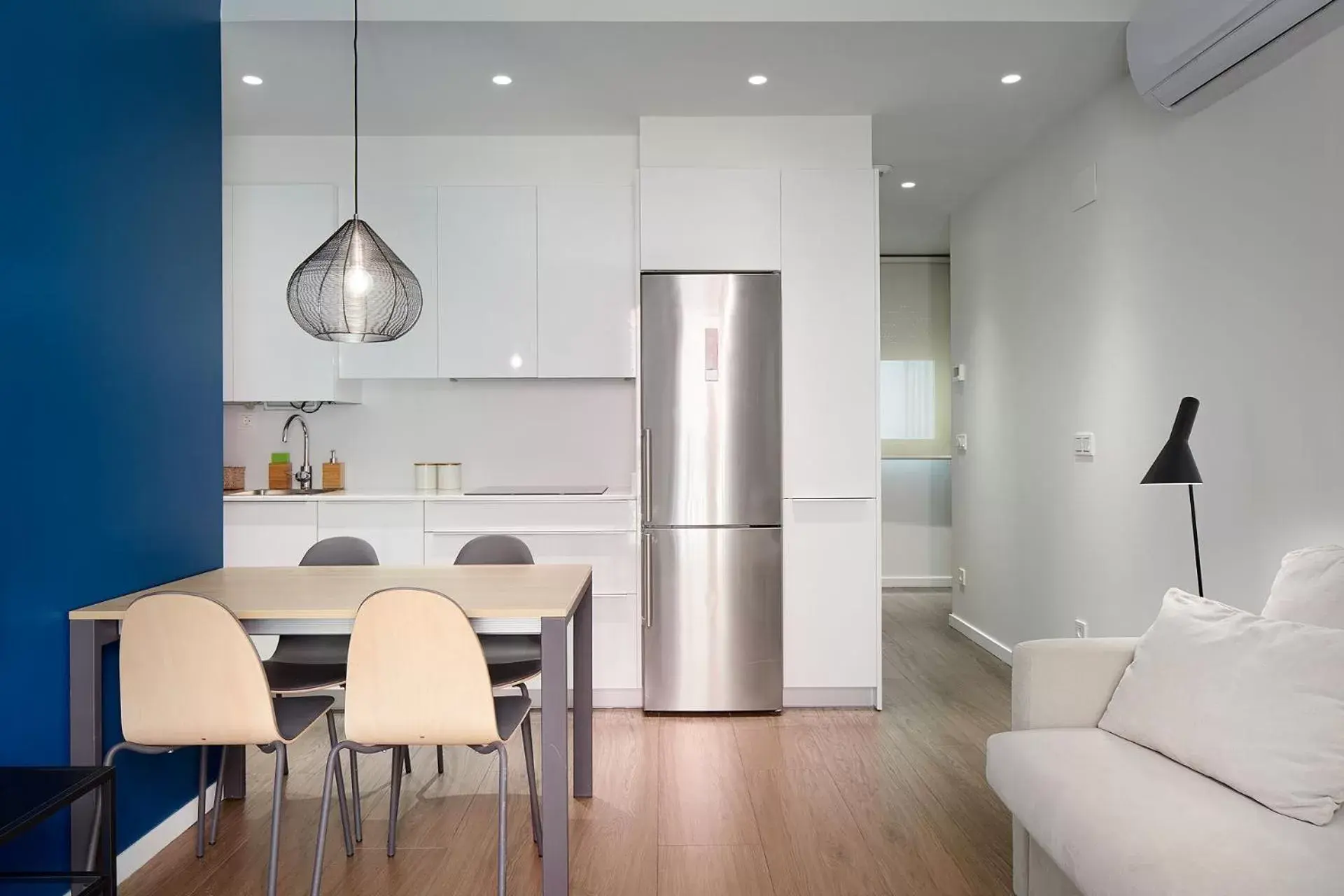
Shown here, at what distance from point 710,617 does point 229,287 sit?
9.09 feet

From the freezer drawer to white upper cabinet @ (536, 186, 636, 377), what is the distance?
37.6 inches

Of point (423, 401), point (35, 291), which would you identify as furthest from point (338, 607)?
point (423, 401)

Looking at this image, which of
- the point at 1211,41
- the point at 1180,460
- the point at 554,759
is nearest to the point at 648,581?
the point at 554,759

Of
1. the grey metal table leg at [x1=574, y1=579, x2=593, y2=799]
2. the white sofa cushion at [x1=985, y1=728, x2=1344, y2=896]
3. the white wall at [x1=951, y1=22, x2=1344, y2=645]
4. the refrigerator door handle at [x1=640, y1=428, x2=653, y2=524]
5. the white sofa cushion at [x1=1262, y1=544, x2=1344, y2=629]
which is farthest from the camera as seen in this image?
the refrigerator door handle at [x1=640, y1=428, x2=653, y2=524]

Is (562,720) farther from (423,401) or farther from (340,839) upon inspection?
(423,401)

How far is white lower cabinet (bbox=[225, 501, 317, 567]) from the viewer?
3.97 meters

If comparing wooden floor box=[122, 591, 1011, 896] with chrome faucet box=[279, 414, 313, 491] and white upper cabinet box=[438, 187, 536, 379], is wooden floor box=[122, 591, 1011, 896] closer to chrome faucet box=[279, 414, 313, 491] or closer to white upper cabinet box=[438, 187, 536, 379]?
chrome faucet box=[279, 414, 313, 491]

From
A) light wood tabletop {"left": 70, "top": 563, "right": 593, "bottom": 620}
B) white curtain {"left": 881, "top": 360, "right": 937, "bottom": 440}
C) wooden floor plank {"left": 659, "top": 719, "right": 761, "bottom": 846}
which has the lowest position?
wooden floor plank {"left": 659, "top": 719, "right": 761, "bottom": 846}

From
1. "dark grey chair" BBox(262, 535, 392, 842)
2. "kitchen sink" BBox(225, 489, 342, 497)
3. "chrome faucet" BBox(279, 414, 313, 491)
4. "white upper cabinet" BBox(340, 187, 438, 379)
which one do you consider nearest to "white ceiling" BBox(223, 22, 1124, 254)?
"white upper cabinet" BBox(340, 187, 438, 379)

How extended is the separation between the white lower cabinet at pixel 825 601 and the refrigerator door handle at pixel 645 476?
0.64m

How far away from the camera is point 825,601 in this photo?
396 centimetres

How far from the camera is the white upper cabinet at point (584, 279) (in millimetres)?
4152

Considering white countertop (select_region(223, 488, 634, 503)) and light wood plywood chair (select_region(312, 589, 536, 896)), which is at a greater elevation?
white countertop (select_region(223, 488, 634, 503))

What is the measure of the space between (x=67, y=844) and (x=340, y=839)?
714 millimetres
